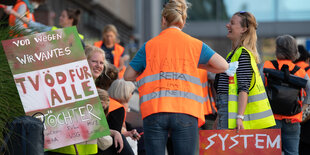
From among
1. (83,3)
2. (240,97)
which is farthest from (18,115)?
(83,3)

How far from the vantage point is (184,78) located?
13.9ft

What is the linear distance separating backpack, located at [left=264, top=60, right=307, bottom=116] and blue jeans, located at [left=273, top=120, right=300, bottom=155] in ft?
0.43

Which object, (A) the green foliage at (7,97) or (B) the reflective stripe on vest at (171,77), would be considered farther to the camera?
(A) the green foliage at (7,97)

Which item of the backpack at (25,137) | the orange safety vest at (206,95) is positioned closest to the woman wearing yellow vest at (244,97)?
the orange safety vest at (206,95)

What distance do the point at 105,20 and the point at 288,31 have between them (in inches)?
349

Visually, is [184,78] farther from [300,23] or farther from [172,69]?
[300,23]

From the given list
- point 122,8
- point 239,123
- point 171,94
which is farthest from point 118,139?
point 122,8

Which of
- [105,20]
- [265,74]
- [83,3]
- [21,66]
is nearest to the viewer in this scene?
[21,66]

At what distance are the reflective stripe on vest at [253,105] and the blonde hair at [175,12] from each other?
87cm

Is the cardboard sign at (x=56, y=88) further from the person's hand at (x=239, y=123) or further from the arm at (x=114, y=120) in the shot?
the person's hand at (x=239, y=123)

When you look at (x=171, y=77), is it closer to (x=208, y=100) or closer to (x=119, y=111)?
(x=119, y=111)

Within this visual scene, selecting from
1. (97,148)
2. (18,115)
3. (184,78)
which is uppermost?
(184,78)

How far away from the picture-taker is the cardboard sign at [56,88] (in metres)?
4.73

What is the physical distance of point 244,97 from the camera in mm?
4980
